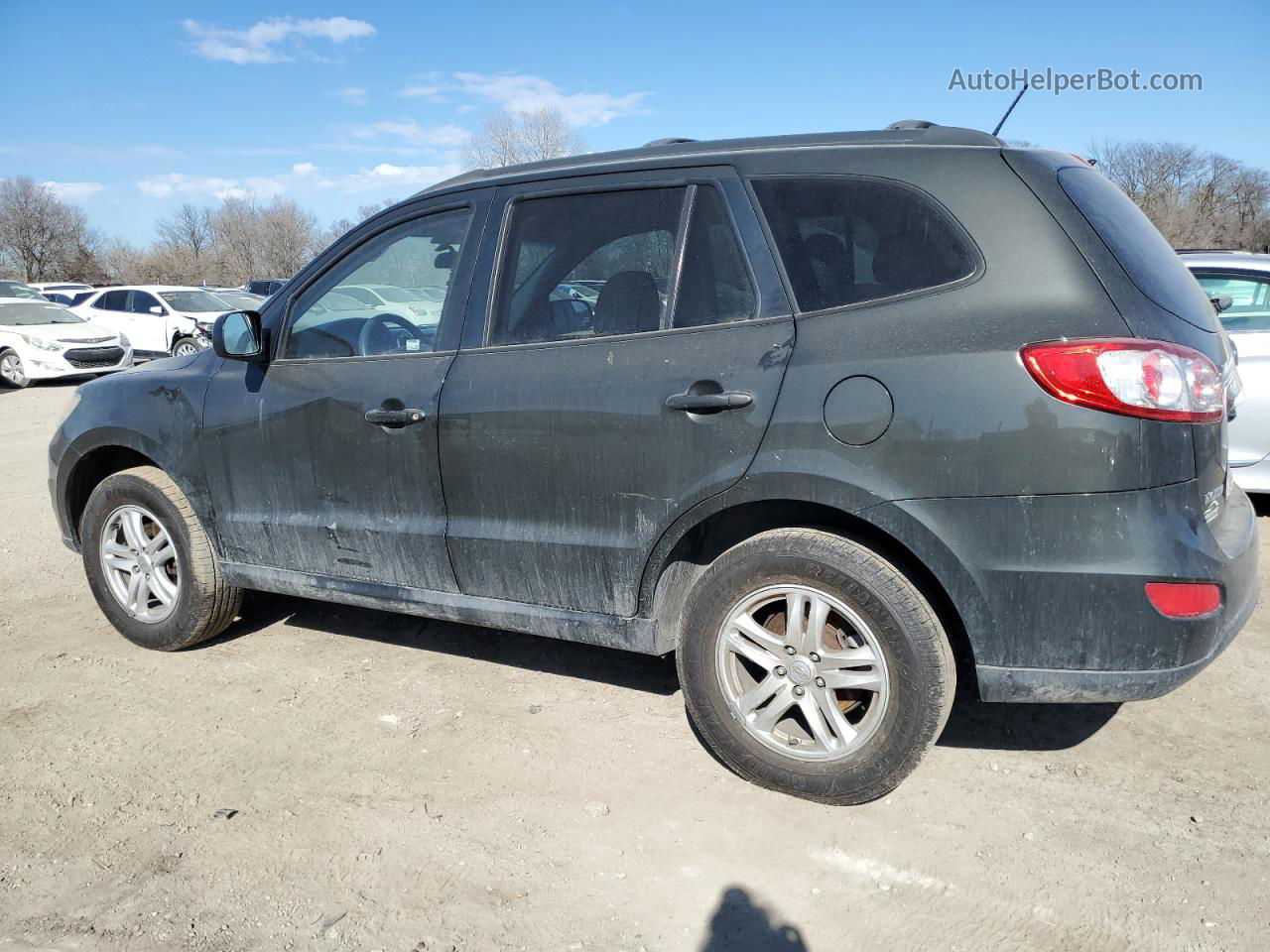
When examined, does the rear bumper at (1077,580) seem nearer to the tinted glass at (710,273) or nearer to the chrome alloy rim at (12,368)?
the tinted glass at (710,273)

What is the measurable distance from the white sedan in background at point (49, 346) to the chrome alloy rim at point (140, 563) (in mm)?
14230

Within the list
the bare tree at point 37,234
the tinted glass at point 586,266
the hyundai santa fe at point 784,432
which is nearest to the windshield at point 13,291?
the hyundai santa fe at point 784,432

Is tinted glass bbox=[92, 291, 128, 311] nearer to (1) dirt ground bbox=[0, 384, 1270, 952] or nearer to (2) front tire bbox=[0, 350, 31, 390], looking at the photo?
(2) front tire bbox=[0, 350, 31, 390]

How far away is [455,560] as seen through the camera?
11.8ft

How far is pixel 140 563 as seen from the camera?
4484 mm

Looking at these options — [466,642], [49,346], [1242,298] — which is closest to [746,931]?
[466,642]

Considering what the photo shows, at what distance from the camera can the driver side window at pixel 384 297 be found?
12.2 ft

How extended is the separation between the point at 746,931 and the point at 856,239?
1.91 meters

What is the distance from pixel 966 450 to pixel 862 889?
1.20 meters

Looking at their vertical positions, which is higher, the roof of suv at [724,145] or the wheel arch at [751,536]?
the roof of suv at [724,145]

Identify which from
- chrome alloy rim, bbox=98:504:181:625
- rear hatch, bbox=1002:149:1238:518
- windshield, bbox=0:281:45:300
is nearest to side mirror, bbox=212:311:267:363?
chrome alloy rim, bbox=98:504:181:625

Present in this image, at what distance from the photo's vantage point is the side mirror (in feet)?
13.1

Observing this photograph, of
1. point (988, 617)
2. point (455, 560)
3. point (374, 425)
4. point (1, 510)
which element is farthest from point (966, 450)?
point (1, 510)

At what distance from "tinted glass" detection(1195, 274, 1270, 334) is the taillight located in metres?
4.06
